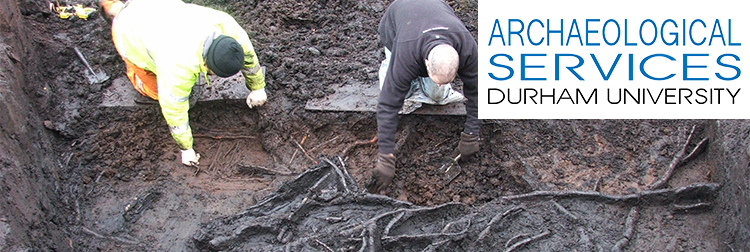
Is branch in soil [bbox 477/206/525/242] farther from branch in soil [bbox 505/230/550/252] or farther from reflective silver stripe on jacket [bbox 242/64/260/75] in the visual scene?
reflective silver stripe on jacket [bbox 242/64/260/75]

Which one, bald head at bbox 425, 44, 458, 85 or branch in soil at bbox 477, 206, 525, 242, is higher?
bald head at bbox 425, 44, 458, 85

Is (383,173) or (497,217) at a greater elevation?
(383,173)

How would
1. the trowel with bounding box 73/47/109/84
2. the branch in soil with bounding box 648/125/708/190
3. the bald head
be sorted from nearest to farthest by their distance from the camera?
the bald head
the branch in soil with bounding box 648/125/708/190
the trowel with bounding box 73/47/109/84

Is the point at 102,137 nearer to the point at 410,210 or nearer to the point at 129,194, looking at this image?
the point at 129,194

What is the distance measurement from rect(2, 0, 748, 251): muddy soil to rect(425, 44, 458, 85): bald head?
43.2 inches

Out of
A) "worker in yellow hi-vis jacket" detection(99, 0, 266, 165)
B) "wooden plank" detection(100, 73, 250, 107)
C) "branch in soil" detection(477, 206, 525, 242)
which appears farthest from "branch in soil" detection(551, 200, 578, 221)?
"wooden plank" detection(100, 73, 250, 107)

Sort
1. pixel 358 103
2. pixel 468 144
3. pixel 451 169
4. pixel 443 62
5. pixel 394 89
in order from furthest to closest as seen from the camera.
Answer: pixel 358 103 < pixel 451 169 < pixel 468 144 < pixel 394 89 < pixel 443 62

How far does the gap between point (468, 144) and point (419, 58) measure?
0.96 metres

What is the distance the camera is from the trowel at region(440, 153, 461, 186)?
4523 mm

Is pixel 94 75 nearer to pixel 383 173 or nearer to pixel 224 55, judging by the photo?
pixel 224 55

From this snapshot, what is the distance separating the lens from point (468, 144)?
438 centimetres

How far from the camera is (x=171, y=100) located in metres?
3.88

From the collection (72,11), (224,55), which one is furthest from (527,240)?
(72,11)

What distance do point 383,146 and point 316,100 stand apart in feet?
3.47
